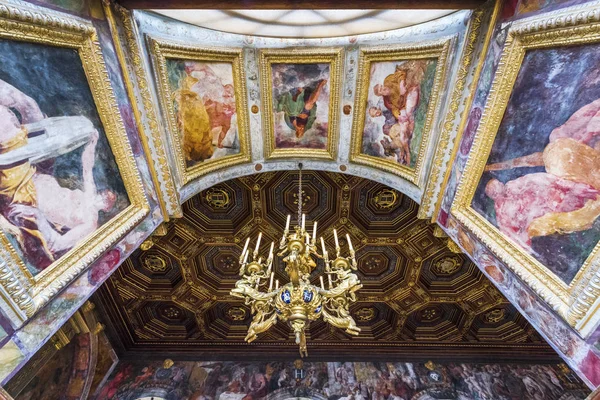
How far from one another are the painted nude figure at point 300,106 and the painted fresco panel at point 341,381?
696 centimetres

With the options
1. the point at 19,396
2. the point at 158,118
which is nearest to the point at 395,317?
the point at 158,118

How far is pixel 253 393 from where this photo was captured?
841 cm

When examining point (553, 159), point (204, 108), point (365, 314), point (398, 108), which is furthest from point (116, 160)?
point (365, 314)

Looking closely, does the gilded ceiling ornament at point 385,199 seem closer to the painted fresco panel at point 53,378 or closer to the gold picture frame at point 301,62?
the gold picture frame at point 301,62

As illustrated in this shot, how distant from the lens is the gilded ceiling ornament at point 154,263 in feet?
28.2

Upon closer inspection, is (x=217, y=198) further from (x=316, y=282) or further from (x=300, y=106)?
(x=316, y=282)

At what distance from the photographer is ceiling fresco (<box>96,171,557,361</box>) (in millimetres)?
8078

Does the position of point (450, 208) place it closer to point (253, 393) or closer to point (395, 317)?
point (395, 317)

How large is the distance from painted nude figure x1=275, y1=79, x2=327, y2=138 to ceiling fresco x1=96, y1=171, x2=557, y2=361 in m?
1.67

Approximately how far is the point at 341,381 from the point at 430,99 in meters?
7.73

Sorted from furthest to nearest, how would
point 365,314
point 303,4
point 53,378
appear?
point 365,314
point 53,378
point 303,4

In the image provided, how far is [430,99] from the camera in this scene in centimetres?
518

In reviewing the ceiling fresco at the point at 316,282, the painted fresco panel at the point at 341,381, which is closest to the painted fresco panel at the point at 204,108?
the ceiling fresco at the point at 316,282

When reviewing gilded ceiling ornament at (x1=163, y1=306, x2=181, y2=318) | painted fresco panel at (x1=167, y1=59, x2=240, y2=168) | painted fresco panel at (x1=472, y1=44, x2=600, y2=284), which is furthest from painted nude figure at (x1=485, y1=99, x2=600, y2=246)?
gilded ceiling ornament at (x1=163, y1=306, x2=181, y2=318)
